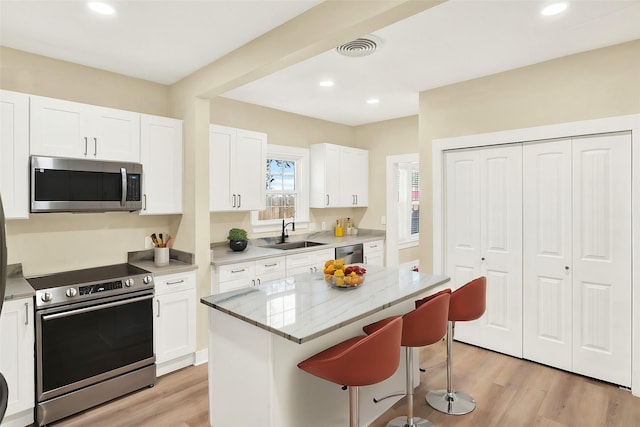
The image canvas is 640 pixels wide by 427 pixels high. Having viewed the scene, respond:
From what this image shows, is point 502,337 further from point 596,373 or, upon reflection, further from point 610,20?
point 610,20

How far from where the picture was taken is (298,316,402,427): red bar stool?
175 centimetres

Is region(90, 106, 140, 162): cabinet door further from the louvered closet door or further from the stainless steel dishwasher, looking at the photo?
the louvered closet door

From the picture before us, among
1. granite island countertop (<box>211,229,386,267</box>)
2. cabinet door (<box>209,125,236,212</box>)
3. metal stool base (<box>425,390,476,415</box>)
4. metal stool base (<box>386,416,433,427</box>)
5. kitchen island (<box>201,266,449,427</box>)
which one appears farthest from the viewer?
cabinet door (<box>209,125,236,212</box>)

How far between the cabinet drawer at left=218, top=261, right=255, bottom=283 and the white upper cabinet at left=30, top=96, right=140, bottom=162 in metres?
1.25

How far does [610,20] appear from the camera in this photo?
8.20 ft

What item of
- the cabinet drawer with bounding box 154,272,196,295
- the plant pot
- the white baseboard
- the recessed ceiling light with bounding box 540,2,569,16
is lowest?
the white baseboard

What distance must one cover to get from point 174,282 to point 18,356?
1109 mm

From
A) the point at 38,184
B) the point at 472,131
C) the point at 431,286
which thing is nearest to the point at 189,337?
the point at 38,184

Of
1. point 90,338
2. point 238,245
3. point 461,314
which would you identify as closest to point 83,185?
point 90,338

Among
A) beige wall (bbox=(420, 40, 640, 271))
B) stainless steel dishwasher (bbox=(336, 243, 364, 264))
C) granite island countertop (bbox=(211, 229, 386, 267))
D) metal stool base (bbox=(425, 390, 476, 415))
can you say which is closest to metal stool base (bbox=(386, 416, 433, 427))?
metal stool base (bbox=(425, 390, 476, 415))

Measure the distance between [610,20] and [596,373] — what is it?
2.69 metres

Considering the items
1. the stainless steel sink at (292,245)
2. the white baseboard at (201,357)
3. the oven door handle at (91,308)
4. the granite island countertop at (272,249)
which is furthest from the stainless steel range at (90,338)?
the stainless steel sink at (292,245)

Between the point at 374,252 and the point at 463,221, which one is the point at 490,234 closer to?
the point at 463,221

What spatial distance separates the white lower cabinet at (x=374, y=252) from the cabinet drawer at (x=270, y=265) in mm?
1546
